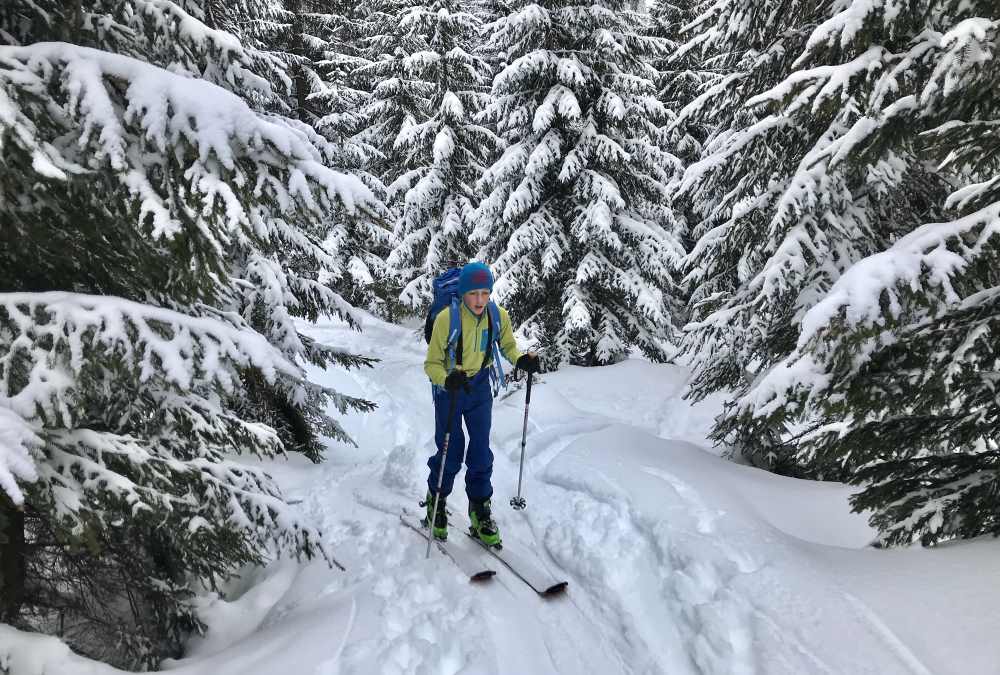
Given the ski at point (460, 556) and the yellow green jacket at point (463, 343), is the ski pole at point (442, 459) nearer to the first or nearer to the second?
the ski at point (460, 556)

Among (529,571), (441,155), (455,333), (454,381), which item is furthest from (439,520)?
(441,155)

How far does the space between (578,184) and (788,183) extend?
6.66 metres

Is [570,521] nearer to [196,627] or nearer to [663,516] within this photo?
[663,516]

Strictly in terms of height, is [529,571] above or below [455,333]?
below

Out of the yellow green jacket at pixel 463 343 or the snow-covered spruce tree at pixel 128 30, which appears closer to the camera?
the snow-covered spruce tree at pixel 128 30

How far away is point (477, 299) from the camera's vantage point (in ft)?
17.2

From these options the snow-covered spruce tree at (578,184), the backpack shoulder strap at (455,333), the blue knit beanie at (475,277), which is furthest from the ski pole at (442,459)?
the snow-covered spruce tree at (578,184)

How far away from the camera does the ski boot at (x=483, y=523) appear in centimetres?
547

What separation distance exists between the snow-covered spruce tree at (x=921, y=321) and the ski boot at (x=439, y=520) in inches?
124

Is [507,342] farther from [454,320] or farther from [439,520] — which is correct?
[439,520]

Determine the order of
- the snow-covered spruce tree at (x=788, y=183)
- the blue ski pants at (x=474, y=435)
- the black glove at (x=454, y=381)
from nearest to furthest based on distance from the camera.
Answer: the snow-covered spruce tree at (x=788, y=183) < the black glove at (x=454, y=381) < the blue ski pants at (x=474, y=435)

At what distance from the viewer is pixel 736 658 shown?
373 cm

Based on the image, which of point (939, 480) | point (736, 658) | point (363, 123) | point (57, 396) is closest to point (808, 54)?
point (939, 480)

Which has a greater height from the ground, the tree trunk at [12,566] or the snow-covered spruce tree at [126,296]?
the snow-covered spruce tree at [126,296]
